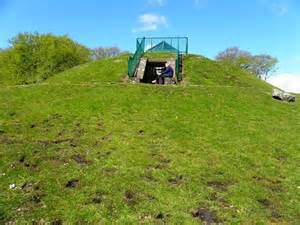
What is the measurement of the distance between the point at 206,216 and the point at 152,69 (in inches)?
1118

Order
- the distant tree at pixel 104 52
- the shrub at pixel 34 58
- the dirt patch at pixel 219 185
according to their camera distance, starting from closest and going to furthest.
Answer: the dirt patch at pixel 219 185 < the shrub at pixel 34 58 < the distant tree at pixel 104 52

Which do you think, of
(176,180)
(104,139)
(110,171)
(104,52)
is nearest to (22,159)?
(110,171)

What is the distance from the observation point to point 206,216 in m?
11.0

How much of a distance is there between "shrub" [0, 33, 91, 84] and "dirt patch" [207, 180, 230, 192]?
56212mm

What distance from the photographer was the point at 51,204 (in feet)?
36.2

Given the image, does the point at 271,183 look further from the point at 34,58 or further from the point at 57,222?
the point at 34,58

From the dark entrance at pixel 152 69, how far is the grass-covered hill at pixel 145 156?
9884mm

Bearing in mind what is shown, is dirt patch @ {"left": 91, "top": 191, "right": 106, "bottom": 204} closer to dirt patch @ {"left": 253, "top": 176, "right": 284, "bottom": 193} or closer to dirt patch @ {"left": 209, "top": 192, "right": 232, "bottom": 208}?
dirt patch @ {"left": 209, "top": 192, "right": 232, "bottom": 208}

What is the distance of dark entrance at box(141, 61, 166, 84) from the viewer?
37312 mm

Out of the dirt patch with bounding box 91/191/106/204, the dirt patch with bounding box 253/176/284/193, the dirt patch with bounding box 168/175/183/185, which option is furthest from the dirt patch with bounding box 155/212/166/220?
the dirt patch with bounding box 253/176/284/193

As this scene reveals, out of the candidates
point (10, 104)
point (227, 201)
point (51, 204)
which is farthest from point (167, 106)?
point (51, 204)

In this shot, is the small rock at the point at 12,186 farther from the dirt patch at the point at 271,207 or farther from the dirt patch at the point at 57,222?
the dirt patch at the point at 271,207

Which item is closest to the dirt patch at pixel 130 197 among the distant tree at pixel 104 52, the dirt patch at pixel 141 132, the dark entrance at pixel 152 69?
the dirt patch at pixel 141 132

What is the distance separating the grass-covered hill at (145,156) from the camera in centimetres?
1111
